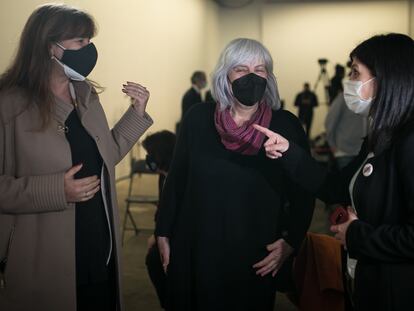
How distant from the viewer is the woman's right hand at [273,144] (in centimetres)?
156

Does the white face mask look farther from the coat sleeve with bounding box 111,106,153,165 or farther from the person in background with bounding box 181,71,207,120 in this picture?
the person in background with bounding box 181,71,207,120

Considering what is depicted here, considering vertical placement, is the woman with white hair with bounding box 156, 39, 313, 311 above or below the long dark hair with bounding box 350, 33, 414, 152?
below

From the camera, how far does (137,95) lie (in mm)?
1770

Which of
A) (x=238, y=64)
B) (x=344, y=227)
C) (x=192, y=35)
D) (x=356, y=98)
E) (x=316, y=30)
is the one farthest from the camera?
(x=316, y=30)

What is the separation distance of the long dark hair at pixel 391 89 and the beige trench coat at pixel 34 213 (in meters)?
0.95

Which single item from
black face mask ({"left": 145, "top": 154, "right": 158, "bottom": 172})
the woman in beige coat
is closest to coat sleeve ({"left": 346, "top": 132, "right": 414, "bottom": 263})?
the woman in beige coat

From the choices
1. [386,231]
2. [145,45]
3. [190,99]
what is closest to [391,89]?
[386,231]

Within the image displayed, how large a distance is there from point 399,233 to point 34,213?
1.07 metres

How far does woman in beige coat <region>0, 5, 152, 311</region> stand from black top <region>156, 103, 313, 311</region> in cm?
28

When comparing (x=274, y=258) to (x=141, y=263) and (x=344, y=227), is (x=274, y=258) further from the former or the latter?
(x=141, y=263)

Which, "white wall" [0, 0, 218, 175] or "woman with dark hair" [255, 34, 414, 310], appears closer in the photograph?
"woman with dark hair" [255, 34, 414, 310]

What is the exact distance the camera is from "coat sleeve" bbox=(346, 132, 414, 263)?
4.09 feet

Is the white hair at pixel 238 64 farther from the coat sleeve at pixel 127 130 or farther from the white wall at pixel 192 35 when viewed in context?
the white wall at pixel 192 35

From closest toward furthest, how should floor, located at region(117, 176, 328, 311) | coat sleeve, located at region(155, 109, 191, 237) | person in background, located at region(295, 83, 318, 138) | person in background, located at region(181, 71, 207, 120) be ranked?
coat sleeve, located at region(155, 109, 191, 237) → floor, located at region(117, 176, 328, 311) → person in background, located at region(181, 71, 207, 120) → person in background, located at region(295, 83, 318, 138)
